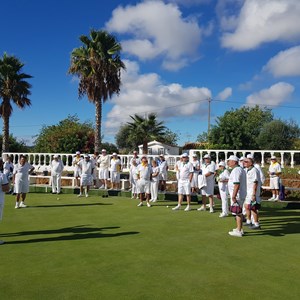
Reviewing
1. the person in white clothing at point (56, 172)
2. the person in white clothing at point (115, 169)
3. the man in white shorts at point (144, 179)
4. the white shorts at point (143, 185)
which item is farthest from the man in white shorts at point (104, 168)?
the white shorts at point (143, 185)

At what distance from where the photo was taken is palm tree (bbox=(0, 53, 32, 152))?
27.8 meters

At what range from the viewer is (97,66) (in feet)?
85.7

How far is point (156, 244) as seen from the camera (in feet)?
23.5

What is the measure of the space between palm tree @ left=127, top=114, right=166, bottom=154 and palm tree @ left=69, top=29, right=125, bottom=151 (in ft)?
57.4

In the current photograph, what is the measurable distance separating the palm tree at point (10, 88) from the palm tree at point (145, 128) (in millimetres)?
17248

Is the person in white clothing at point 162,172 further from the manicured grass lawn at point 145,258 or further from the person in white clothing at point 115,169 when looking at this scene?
the manicured grass lawn at point 145,258

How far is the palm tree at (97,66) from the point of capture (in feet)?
85.6

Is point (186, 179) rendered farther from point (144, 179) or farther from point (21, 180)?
point (21, 180)

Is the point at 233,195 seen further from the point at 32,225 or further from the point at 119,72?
the point at 119,72

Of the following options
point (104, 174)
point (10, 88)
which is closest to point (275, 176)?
point (104, 174)

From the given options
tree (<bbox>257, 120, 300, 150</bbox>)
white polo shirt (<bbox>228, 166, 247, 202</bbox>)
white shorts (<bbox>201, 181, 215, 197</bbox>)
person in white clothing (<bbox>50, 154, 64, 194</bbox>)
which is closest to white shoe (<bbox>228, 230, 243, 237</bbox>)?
white polo shirt (<bbox>228, 166, 247, 202</bbox>)

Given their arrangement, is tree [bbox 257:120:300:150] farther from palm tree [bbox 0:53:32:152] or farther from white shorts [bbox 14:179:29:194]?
white shorts [bbox 14:179:29:194]

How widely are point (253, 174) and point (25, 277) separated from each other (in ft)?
17.8

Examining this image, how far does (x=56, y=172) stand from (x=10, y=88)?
13948 mm
